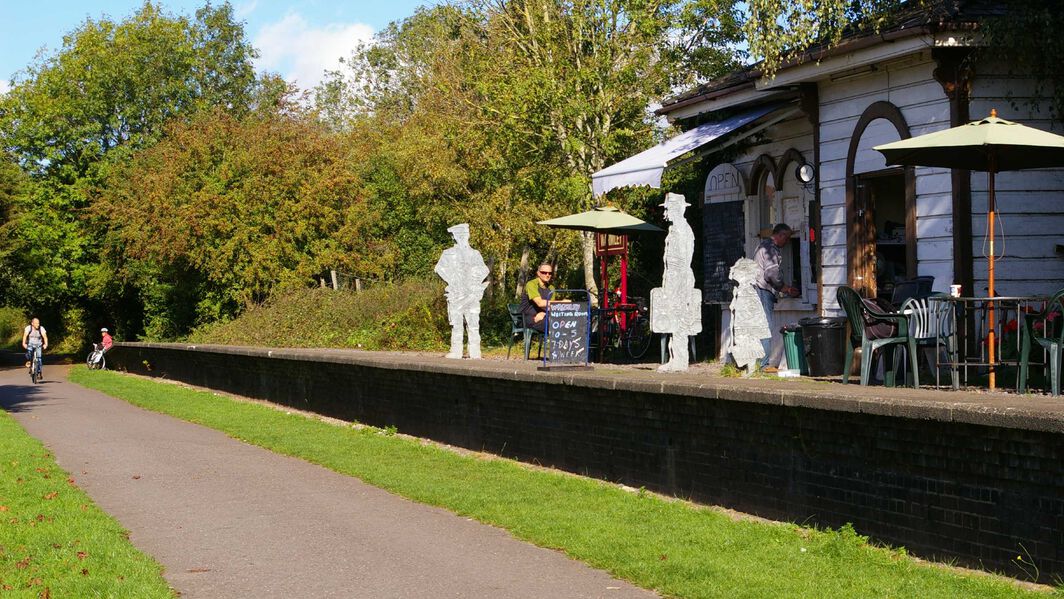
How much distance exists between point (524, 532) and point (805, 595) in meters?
2.74

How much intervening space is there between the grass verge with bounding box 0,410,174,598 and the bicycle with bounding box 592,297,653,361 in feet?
29.0

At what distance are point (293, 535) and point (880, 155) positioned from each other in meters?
8.53

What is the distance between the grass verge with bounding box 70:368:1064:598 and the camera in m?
7.06

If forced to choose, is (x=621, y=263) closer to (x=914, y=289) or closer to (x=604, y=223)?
(x=604, y=223)

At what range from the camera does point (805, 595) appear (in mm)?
6820

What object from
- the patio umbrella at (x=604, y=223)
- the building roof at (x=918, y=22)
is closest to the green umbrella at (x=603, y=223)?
the patio umbrella at (x=604, y=223)

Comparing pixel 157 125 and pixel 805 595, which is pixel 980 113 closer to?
pixel 805 595

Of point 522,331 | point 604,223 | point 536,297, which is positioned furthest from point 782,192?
point 522,331

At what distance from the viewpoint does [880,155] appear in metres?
14.8

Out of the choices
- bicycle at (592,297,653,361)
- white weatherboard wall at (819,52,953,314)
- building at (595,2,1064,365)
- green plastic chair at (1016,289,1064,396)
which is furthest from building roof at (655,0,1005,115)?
bicycle at (592,297,653,361)

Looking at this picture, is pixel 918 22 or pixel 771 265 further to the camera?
pixel 771 265

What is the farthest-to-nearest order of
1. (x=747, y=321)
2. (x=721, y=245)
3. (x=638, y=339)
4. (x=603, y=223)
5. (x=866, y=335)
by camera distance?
(x=603, y=223) → (x=638, y=339) → (x=721, y=245) → (x=747, y=321) → (x=866, y=335)

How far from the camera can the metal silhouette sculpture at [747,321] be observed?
497 inches

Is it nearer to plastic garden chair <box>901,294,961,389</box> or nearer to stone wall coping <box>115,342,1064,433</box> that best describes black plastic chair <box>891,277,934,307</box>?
plastic garden chair <box>901,294,961,389</box>
